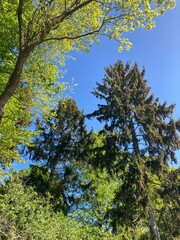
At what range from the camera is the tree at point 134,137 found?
54.2 feet

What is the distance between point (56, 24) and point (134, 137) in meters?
10.9

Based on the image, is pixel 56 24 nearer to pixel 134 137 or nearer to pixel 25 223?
pixel 25 223

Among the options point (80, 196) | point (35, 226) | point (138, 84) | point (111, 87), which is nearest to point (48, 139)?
point (80, 196)

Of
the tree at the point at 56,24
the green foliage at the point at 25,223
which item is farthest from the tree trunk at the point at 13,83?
the green foliage at the point at 25,223

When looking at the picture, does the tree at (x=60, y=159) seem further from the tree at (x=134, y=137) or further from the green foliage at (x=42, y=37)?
the green foliage at (x=42, y=37)

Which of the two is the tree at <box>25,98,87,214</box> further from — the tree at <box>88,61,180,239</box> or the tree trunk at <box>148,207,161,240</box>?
the tree trunk at <box>148,207,161,240</box>

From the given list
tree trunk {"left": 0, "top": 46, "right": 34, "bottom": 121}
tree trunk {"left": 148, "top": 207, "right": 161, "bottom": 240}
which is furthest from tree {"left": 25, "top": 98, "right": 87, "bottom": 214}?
tree trunk {"left": 0, "top": 46, "right": 34, "bottom": 121}

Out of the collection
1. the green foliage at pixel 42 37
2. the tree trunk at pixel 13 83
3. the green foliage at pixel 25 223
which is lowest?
the green foliage at pixel 25 223

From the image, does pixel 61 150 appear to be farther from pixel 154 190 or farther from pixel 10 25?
pixel 10 25

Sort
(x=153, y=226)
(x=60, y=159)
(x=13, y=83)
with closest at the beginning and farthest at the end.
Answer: (x=13, y=83) → (x=153, y=226) → (x=60, y=159)

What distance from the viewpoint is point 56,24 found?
32.7 feet

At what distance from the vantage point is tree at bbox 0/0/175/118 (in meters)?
9.30

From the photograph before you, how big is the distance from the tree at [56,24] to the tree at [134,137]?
287 inches

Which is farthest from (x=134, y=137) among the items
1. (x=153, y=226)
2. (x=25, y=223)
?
(x=25, y=223)
